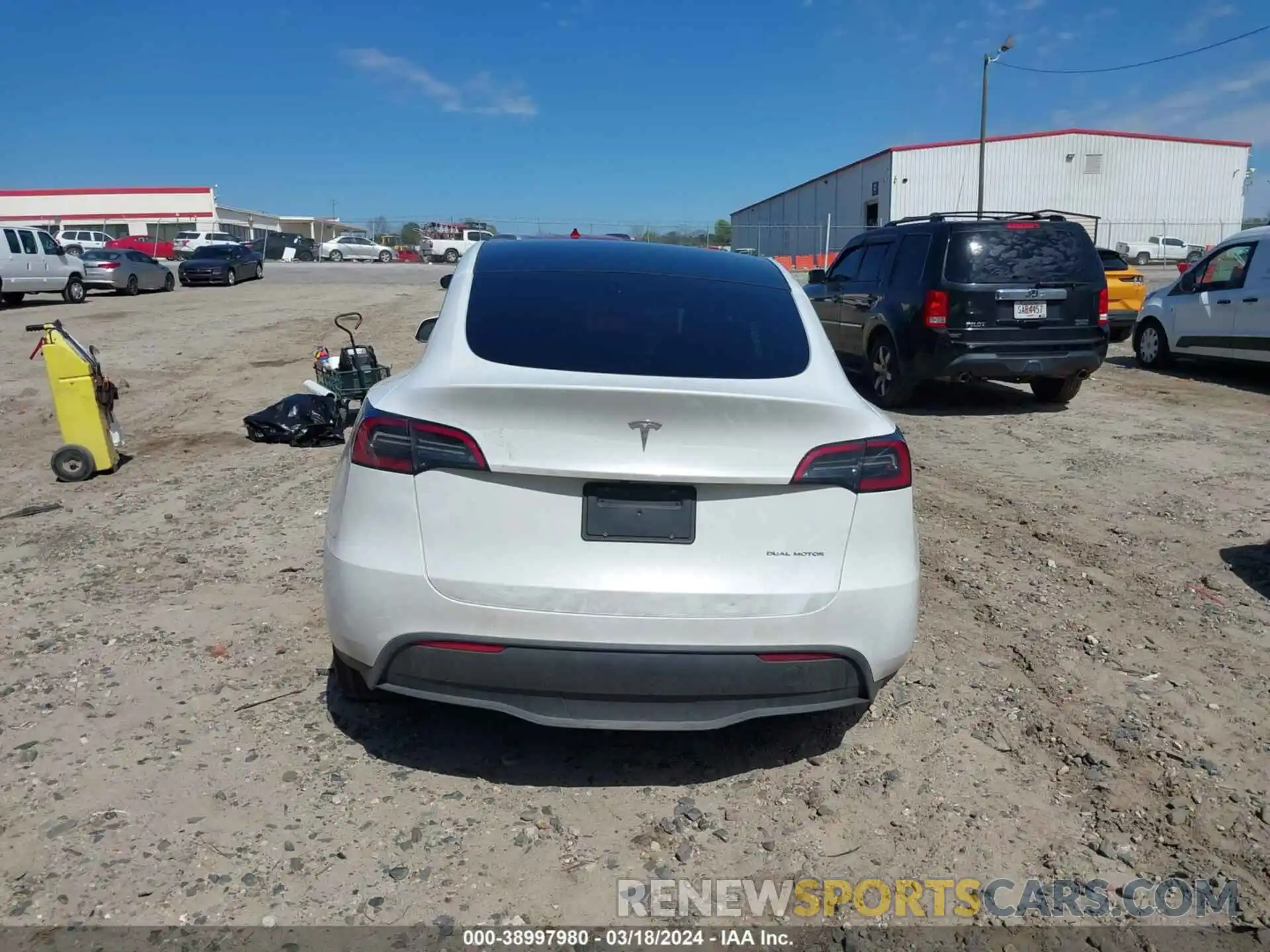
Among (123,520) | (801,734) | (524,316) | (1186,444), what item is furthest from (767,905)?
(1186,444)

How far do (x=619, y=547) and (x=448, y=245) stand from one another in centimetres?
5825

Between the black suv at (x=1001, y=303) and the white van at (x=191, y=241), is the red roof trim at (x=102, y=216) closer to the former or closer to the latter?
the white van at (x=191, y=241)

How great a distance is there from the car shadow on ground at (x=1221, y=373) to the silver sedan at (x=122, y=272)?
26230 millimetres

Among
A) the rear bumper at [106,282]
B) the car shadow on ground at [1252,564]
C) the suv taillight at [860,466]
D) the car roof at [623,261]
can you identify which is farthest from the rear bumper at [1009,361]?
the rear bumper at [106,282]

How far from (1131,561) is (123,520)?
609cm

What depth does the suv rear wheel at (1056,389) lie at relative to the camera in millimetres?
10195

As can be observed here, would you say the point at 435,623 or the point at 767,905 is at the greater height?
the point at 435,623

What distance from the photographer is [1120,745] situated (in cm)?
352

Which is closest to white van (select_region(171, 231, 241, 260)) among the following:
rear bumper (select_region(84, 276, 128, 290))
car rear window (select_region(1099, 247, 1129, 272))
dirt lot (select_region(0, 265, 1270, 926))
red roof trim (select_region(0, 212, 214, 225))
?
red roof trim (select_region(0, 212, 214, 225))

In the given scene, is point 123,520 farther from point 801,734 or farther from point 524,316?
point 801,734

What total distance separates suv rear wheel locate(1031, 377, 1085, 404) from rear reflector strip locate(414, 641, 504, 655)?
28.4ft

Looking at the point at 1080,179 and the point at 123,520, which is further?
the point at 1080,179

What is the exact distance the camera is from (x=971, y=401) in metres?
10.8

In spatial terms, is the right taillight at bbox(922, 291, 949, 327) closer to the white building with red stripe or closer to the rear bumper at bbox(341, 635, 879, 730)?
the rear bumper at bbox(341, 635, 879, 730)
